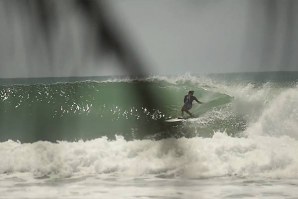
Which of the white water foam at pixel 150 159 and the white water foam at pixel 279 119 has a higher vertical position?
the white water foam at pixel 279 119

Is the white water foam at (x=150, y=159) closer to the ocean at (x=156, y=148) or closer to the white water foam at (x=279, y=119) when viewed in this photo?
the ocean at (x=156, y=148)

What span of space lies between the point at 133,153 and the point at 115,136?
482 mm

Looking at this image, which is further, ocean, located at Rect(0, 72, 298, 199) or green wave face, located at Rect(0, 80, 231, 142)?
green wave face, located at Rect(0, 80, 231, 142)

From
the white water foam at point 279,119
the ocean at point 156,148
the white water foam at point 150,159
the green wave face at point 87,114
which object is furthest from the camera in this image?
the white water foam at point 279,119

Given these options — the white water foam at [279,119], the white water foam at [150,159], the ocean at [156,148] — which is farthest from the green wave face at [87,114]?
the white water foam at [279,119]

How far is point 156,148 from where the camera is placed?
2863 millimetres

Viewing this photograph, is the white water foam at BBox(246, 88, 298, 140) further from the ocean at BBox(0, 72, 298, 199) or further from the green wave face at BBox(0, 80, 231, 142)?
the green wave face at BBox(0, 80, 231, 142)

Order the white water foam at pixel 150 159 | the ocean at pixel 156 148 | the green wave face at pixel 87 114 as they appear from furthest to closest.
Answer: the green wave face at pixel 87 114 < the white water foam at pixel 150 159 < the ocean at pixel 156 148

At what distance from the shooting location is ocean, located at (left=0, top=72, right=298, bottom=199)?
2168mm

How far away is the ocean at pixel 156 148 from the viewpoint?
217cm

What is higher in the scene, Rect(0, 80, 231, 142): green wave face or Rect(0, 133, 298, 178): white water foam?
Rect(0, 80, 231, 142): green wave face

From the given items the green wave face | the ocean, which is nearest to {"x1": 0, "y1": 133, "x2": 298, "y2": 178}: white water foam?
the ocean

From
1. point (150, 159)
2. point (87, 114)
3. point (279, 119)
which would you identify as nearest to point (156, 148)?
point (150, 159)

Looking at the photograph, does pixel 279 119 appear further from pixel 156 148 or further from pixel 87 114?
pixel 87 114
